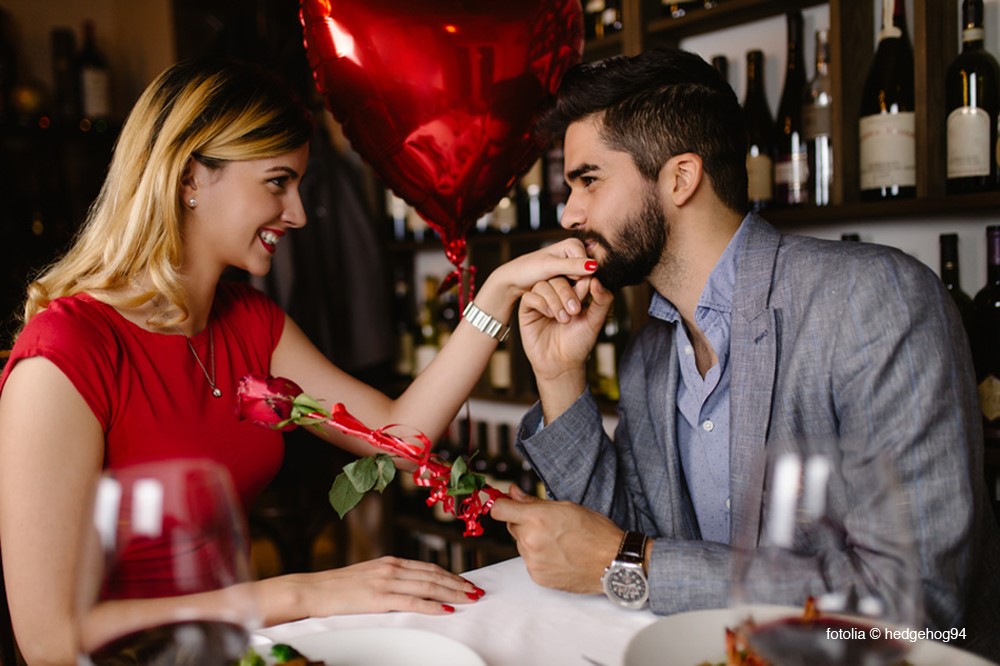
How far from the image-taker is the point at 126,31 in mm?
3336

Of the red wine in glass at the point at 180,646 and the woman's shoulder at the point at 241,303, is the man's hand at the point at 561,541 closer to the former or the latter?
the red wine in glass at the point at 180,646

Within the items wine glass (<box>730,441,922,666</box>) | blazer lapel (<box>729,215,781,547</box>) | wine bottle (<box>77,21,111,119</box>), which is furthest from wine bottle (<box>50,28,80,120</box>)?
wine glass (<box>730,441,922,666</box>)

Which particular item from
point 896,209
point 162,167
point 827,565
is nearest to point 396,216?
point 162,167

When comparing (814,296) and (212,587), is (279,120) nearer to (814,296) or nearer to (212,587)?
(814,296)

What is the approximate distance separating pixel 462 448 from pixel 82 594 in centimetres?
226

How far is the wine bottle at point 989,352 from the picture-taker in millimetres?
1567

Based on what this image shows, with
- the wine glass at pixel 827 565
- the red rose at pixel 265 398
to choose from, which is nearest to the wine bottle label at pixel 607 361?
the red rose at pixel 265 398

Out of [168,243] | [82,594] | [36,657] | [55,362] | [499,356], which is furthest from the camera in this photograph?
[499,356]

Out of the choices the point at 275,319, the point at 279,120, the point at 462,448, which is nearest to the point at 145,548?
the point at 279,120

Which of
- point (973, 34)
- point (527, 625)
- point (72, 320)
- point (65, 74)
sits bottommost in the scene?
point (527, 625)

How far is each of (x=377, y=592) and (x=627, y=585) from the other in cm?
27

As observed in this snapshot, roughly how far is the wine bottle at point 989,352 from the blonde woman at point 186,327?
86 cm

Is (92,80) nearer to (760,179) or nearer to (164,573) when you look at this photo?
(760,179)

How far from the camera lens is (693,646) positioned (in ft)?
2.17
